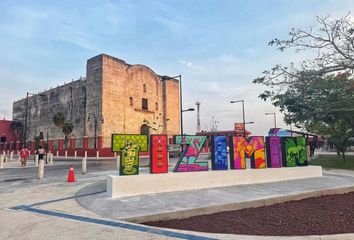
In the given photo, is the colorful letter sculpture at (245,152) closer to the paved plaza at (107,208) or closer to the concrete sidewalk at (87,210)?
the paved plaza at (107,208)

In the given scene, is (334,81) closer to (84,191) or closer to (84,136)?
(84,191)

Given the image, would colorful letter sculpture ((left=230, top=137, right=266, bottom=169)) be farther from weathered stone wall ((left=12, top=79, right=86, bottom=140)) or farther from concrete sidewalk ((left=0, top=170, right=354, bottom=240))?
weathered stone wall ((left=12, top=79, right=86, bottom=140))

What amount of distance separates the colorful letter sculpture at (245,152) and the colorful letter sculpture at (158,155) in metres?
3.07

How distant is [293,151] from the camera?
1285 centimetres

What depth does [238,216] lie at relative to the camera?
6566mm

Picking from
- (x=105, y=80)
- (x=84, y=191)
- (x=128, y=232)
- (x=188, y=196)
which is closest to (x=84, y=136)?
(x=105, y=80)

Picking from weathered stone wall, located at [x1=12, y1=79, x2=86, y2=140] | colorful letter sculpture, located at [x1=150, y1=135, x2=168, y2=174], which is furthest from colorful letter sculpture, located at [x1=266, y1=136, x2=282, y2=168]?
weathered stone wall, located at [x1=12, y1=79, x2=86, y2=140]

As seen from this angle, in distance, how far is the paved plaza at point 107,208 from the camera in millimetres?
5227

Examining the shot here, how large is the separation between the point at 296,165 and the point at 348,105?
285 inches

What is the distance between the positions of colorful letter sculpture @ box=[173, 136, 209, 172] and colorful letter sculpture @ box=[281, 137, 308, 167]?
4.51 meters

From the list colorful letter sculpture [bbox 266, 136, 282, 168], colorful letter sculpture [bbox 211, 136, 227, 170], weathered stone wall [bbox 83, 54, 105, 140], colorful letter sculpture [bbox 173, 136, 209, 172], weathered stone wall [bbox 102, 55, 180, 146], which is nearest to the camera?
colorful letter sculpture [bbox 173, 136, 209, 172]

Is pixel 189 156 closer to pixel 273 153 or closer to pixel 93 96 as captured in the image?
pixel 273 153

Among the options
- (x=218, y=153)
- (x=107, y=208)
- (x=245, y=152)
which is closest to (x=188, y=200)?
(x=107, y=208)

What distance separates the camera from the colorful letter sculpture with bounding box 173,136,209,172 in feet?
33.1
